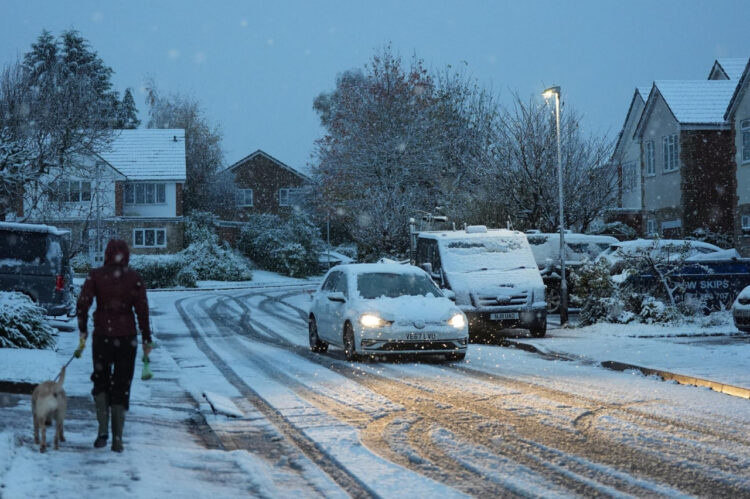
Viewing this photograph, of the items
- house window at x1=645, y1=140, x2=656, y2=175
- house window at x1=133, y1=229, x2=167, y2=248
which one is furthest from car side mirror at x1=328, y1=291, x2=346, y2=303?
house window at x1=133, y1=229, x2=167, y2=248

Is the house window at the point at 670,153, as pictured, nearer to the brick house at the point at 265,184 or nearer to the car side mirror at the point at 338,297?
the car side mirror at the point at 338,297

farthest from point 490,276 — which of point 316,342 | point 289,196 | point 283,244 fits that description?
point 289,196

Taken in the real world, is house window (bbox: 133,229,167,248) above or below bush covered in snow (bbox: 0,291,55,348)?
above

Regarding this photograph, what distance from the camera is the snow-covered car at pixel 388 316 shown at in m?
14.4

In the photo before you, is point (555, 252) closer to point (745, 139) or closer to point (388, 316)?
point (388, 316)

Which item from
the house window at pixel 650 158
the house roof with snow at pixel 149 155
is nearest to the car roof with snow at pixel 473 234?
the house window at pixel 650 158

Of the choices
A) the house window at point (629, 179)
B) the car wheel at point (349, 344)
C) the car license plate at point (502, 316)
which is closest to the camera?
the car wheel at point (349, 344)

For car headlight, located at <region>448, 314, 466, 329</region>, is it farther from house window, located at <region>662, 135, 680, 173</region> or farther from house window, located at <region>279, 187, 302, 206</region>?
house window, located at <region>279, 187, 302, 206</region>

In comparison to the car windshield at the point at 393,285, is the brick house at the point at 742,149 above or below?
above

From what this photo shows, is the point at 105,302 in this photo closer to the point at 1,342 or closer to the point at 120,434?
the point at 120,434

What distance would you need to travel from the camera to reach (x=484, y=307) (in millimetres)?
18703

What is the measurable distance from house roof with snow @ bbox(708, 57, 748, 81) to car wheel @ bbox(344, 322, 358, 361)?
3420 cm

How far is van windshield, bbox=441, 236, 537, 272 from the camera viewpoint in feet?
64.4

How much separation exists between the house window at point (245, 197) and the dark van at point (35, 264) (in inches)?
2328
